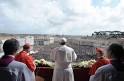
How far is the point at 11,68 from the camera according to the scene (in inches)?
164

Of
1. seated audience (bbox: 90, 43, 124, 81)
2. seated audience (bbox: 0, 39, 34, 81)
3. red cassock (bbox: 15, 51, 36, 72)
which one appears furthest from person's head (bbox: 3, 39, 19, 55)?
red cassock (bbox: 15, 51, 36, 72)

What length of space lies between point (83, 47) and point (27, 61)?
596 centimetres

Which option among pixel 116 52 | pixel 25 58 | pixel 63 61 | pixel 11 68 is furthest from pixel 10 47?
pixel 63 61

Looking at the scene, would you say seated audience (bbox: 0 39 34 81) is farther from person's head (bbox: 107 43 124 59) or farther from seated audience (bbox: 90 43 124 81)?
person's head (bbox: 107 43 124 59)

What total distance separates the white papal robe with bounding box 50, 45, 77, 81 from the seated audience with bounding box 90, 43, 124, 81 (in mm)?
4197

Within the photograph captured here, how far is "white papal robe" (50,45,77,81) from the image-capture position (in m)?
8.23

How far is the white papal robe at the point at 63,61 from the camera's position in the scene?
8.23 metres

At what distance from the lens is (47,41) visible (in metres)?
13.0

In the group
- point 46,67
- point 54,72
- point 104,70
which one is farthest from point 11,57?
point 46,67

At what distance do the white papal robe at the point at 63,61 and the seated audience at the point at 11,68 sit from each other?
159 inches

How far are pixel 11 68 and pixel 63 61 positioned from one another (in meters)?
4.17

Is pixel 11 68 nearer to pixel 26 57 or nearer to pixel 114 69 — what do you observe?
pixel 114 69

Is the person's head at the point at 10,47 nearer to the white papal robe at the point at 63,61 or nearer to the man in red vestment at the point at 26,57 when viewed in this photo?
the man in red vestment at the point at 26,57

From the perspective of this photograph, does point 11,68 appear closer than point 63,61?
Yes
